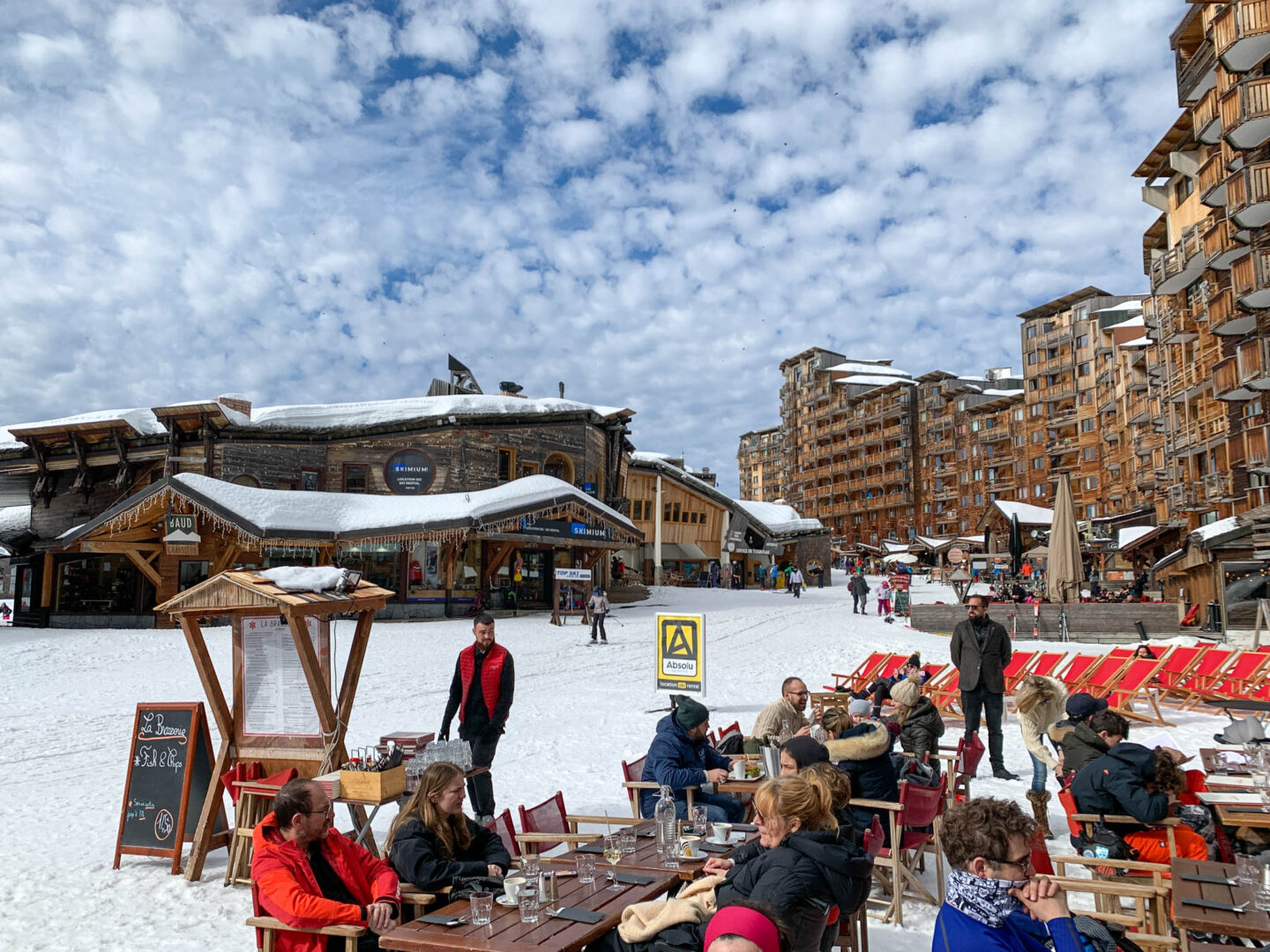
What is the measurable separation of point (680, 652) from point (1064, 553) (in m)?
14.3

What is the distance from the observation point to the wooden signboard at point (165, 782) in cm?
630

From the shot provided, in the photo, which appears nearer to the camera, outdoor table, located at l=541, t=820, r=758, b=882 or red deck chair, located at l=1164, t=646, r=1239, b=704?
outdoor table, located at l=541, t=820, r=758, b=882

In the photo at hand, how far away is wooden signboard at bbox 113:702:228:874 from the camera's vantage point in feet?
20.7

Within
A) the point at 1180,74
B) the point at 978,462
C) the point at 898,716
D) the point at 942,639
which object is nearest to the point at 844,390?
the point at 978,462

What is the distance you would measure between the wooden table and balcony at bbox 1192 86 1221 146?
30583 millimetres

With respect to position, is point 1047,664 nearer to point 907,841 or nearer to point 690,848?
point 907,841

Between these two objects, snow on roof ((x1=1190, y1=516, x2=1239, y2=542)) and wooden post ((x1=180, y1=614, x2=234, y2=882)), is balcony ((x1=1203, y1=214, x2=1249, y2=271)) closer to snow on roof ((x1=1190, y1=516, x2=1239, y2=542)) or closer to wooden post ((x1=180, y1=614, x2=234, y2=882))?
snow on roof ((x1=1190, y1=516, x2=1239, y2=542))

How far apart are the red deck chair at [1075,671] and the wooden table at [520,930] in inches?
421

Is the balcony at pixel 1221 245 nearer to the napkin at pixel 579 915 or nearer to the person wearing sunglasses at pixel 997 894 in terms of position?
the person wearing sunglasses at pixel 997 894

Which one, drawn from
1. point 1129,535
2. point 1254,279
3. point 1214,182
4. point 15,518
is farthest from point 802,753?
point 1129,535

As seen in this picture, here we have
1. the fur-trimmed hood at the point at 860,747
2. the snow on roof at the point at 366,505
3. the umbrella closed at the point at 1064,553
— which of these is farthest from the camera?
the snow on roof at the point at 366,505

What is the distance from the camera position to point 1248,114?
23.8 m

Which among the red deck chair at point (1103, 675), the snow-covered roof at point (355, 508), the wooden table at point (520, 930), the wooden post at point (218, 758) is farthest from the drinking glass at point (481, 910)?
the snow-covered roof at point (355, 508)

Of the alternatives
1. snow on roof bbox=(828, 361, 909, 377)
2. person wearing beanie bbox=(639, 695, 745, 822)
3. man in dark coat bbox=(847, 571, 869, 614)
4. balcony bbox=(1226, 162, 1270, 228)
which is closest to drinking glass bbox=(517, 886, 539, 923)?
person wearing beanie bbox=(639, 695, 745, 822)
